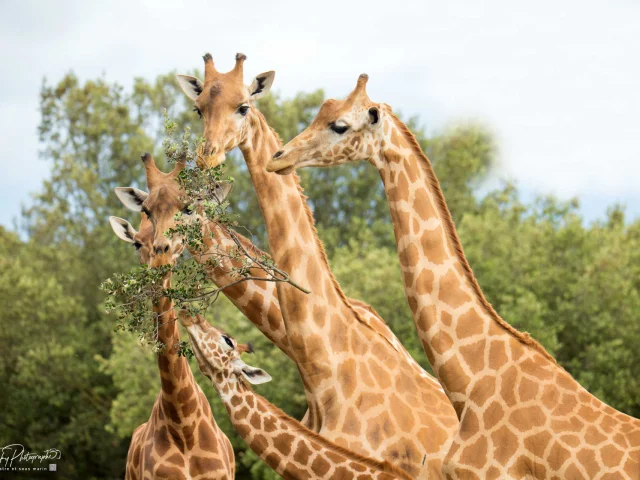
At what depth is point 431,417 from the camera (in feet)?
27.2

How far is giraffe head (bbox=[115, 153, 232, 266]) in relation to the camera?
8469 mm

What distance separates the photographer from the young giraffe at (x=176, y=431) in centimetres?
944

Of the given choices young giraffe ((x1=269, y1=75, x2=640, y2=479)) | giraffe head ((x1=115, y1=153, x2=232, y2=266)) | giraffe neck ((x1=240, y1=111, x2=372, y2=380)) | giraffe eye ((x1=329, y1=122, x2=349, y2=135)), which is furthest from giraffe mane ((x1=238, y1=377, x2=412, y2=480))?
giraffe eye ((x1=329, y1=122, x2=349, y2=135))

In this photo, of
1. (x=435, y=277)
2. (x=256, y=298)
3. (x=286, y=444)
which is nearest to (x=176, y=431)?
(x=256, y=298)

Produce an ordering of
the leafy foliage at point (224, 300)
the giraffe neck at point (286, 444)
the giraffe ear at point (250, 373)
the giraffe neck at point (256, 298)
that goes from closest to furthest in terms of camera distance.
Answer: the giraffe neck at point (286, 444)
the giraffe ear at point (250, 373)
the giraffe neck at point (256, 298)
the leafy foliage at point (224, 300)

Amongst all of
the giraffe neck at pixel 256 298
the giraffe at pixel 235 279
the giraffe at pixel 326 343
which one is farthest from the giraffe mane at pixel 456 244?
the giraffe neck at pixel 256 298

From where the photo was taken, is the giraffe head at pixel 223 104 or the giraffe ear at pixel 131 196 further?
the giraffe ear at pixel 131 196

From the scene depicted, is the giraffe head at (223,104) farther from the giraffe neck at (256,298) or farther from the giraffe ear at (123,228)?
the giraffe ear at (123,228)

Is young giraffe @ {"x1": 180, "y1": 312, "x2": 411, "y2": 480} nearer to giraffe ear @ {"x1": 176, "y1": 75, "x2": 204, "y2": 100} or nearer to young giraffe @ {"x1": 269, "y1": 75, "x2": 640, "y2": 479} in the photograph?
young giraffe @ {"x1": 269, "y1": 75, "x2": 640, "y2": 479}

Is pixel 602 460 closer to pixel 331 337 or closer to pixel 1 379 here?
pixel 331 337

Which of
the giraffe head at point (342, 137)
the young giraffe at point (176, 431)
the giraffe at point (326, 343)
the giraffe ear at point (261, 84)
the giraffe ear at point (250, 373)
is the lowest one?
the young giraffe at point (176, 431)

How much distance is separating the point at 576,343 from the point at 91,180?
63.1 feet

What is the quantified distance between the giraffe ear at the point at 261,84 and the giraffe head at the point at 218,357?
203 cm

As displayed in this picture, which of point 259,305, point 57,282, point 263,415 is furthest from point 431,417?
point 57,282
